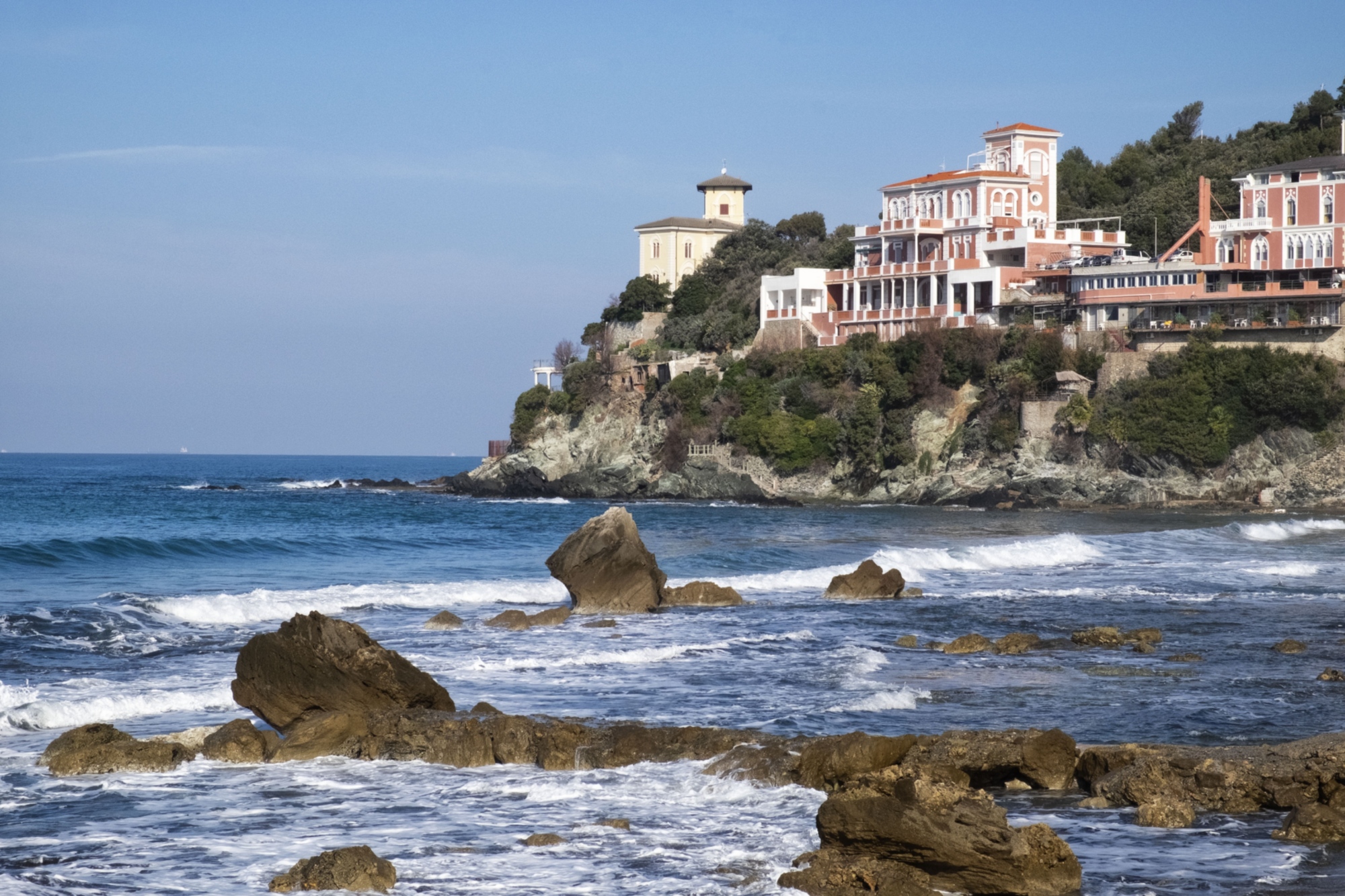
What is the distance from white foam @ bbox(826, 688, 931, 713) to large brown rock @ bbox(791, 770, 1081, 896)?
6.05 meters

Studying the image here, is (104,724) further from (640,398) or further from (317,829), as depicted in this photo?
(640,398)

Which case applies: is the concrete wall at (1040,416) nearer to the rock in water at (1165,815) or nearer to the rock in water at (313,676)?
the rock in water at (313,676)

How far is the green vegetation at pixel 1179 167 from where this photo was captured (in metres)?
78.2

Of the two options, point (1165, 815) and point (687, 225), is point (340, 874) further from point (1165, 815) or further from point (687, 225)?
point (687, 225)

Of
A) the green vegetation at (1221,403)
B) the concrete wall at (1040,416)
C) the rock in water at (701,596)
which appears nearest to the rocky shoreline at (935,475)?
the concrete wall at (1040,416)

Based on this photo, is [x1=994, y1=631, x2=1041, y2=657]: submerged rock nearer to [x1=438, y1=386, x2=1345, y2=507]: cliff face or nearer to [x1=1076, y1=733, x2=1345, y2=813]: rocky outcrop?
[x1=1076, y1=733, x2=1345, y2=813]: rocky outcrop

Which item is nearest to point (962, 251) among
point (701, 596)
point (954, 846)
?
point (701, 596)

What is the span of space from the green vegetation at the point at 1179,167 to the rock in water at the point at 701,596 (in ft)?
168

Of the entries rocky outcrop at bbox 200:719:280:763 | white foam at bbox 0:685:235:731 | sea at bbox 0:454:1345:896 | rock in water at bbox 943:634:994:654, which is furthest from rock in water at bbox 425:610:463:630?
rocky outcrop at bbox 200:719:280:763

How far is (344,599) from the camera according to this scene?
96.1 feet

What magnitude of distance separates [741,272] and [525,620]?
60.6 meters

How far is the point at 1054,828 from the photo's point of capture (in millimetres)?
11750

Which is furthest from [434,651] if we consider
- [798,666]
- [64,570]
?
[64,570]

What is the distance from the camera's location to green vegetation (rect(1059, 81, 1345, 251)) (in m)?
78.2
